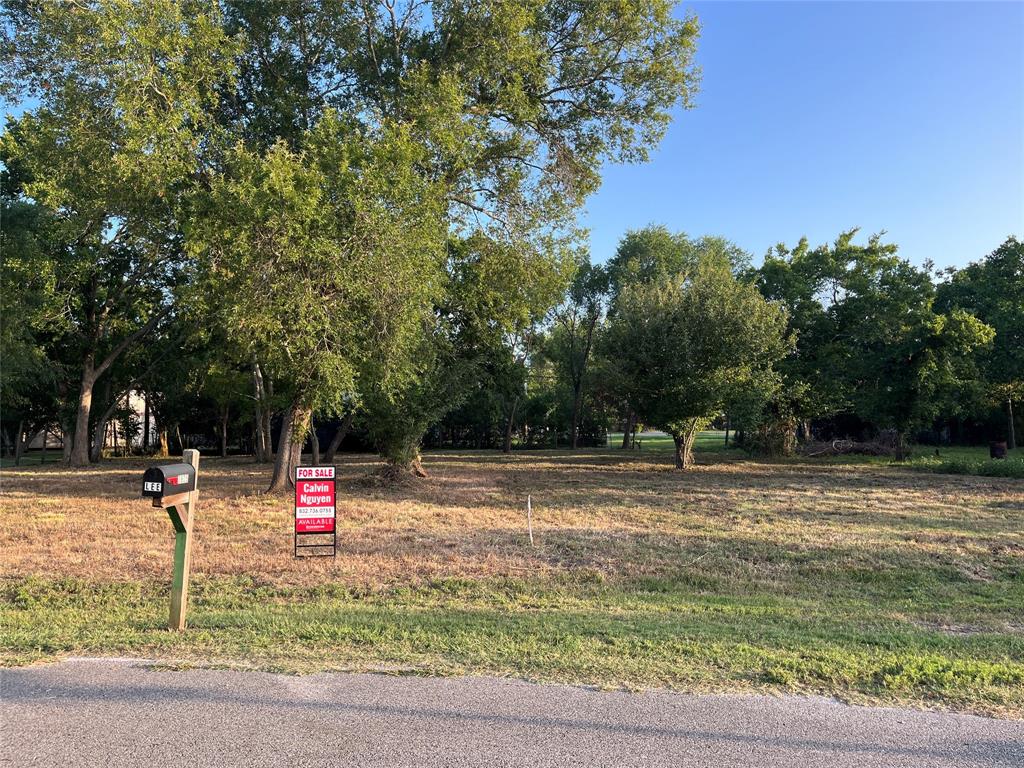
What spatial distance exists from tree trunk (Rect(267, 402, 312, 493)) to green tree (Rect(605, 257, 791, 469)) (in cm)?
1112

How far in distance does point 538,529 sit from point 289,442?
7.53 meters

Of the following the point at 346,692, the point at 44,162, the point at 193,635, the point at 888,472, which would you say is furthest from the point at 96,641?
the point at 888,472

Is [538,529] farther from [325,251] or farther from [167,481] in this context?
[167,481]

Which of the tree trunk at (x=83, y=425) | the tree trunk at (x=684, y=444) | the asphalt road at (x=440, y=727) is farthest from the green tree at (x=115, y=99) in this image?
the tree trunk at (x=684, y=444)

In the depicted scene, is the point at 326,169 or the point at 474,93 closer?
the point at 326,169

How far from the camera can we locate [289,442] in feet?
51.6

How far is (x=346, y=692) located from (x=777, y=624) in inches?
152

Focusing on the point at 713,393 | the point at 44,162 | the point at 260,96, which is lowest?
the point at 713,393

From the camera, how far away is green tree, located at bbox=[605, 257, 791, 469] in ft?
70.8

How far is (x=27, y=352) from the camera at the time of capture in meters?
20.5

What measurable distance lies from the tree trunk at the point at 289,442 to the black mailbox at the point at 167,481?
9880 mm

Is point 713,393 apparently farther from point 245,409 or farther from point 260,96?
point 245,409

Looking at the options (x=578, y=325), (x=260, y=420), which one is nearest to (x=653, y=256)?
(x=578, y=325)

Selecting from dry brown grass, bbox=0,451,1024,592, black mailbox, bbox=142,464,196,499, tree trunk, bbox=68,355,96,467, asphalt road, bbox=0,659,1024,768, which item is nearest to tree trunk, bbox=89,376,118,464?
tree trunk, bbox=68,355,96,467
